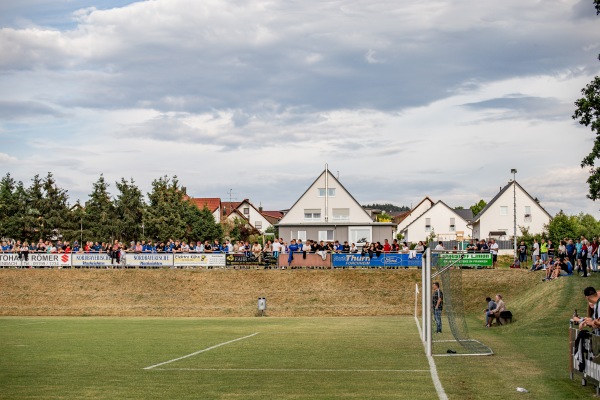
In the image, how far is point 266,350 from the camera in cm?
2336

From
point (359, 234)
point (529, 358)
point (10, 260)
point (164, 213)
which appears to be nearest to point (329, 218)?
point (359, 234)

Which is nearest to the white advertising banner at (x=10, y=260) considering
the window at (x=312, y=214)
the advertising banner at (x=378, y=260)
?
the advertising banner at (x=378, y=260)

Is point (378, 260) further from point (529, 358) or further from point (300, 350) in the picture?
point (529, 358)

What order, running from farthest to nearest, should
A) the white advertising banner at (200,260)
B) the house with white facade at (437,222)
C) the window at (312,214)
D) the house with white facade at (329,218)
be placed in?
the house with white facade at (437,222) → the window at (312,214) → the house with white facade at (329,218) → the white advertising banner at (200,260)

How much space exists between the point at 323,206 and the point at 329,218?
1664 mm

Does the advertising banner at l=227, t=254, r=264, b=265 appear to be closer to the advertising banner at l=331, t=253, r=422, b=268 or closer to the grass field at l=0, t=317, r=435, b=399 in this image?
the advertising banner at l=331, t=253, r=422, b=268

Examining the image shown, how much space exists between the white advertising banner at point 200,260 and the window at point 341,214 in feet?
130

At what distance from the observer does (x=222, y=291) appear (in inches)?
2116

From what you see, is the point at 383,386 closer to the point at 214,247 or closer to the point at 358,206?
the point at 214,247

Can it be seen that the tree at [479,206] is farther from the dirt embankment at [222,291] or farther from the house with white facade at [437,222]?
the dirt embankment at [222,291]

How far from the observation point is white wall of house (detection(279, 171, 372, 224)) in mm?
95562

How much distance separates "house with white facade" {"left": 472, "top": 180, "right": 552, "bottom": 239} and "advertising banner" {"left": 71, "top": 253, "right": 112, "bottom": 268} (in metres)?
66.0

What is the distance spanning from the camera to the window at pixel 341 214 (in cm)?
9544

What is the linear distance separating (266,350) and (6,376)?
26.5 ft
